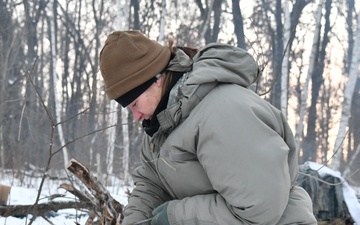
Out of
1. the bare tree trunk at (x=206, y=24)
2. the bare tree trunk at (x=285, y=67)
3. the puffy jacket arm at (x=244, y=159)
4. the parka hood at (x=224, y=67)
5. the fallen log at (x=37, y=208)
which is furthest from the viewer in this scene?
the bare tree trunk at (x=206, y=24)

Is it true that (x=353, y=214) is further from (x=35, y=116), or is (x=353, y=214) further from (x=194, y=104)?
(x=35, y=116)

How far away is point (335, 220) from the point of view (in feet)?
17.0

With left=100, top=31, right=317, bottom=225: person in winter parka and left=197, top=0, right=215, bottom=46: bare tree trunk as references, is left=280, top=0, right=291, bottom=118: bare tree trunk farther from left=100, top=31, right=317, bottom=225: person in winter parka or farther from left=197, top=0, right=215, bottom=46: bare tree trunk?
left=100, top=31, right=317, bottom=225: person in winter parka

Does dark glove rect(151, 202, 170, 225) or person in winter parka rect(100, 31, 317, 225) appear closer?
person in winter parka rect(100, 31, 317, 225)

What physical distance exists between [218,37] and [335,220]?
1131 cm

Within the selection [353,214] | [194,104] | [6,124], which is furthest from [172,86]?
[6,124]

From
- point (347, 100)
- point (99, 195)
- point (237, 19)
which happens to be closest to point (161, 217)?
point (99, 195)

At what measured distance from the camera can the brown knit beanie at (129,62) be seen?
1841 millimetres

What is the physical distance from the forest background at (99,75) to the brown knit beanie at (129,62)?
7.30 meters

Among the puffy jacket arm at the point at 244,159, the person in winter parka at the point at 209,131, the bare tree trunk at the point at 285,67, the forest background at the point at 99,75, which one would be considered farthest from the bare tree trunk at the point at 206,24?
the puffy jacket arm at the point at 244,159

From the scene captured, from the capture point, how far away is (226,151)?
1571 mm

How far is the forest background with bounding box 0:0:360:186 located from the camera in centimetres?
1152

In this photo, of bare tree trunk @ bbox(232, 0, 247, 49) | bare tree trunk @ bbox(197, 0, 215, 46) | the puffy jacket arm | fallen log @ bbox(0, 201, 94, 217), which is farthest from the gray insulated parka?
bare tree trunk @ bbox(232, 0, 247, 49)

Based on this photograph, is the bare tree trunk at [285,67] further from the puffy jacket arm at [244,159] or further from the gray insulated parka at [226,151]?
the puffy jacket arm at [244,159]
